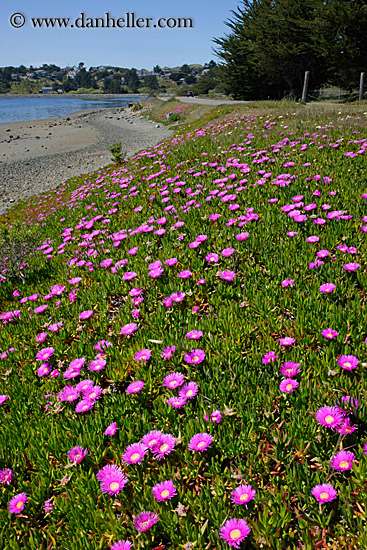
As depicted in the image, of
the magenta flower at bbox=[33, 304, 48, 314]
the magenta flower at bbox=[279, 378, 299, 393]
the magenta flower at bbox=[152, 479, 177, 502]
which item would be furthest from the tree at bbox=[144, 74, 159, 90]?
the magenta flower at bbox=[152, 479, 177, 502]

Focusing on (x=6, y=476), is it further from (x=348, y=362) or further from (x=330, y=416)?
(x=348, y=362)

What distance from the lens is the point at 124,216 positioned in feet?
16.1

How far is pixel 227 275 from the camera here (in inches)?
104

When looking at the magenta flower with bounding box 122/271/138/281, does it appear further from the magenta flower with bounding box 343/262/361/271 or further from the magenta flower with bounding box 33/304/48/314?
the magenta flower with bounding box 343/262/361/271

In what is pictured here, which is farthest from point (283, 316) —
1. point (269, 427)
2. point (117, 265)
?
point (117, 265)

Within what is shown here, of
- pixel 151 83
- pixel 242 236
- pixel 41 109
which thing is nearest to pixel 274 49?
pixel 242 236

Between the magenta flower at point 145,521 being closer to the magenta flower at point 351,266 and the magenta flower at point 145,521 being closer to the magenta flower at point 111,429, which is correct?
the magenta flower at point 111,429

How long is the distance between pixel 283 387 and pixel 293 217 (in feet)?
6.33

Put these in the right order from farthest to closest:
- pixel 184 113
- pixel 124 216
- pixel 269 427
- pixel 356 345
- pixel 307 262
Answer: pixel 184 113, pixel 124 216, pixel 307 262, pixel 356 345, pixel 269 427

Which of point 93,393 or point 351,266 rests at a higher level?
point 351,266

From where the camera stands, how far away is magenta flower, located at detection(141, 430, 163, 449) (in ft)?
5.02

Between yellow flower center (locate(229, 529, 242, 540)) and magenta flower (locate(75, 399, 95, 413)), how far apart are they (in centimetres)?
89

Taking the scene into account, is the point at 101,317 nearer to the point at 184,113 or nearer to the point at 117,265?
the point at 117,265

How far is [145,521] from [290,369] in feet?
2.95
